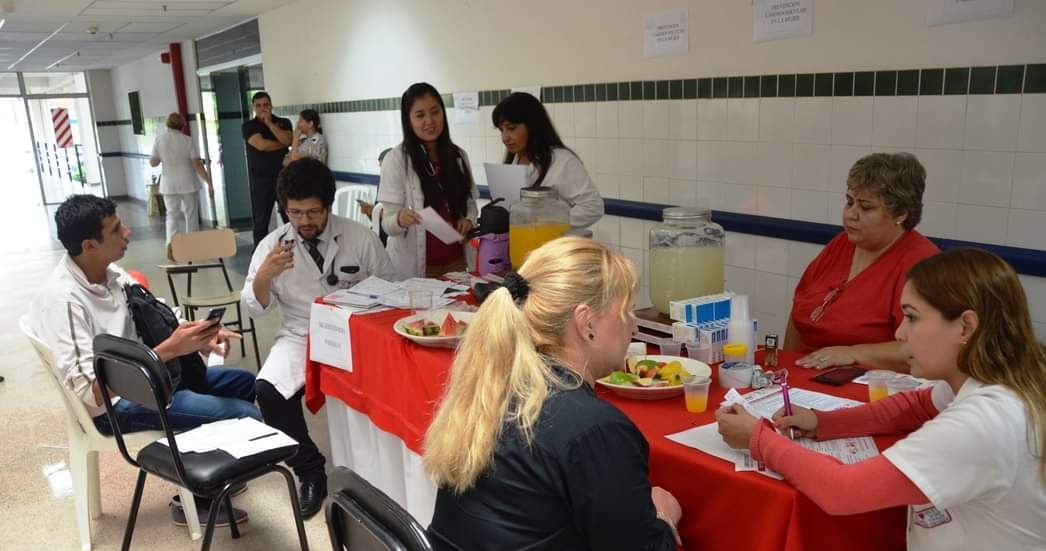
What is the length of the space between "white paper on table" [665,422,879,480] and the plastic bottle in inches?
16.8

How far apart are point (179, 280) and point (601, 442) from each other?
7.08m

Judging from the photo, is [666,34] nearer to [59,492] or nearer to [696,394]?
[696,394]

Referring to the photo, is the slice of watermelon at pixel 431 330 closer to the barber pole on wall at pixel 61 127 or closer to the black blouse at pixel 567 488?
the black blouse at pixel 567 488

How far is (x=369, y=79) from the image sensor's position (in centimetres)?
679

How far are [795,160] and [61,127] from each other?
19.1m

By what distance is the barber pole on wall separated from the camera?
17781mm

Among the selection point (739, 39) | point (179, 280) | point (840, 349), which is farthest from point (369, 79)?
point (840, 349)

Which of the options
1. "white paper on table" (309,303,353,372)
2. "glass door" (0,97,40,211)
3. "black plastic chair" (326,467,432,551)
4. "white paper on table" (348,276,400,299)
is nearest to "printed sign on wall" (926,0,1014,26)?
"white paper on table" (348,276,400,299)

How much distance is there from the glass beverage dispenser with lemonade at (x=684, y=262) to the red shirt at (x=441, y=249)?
1.48 metres

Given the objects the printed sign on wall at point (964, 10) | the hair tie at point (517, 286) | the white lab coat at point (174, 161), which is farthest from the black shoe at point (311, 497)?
the white lab coat at point (174, 161)

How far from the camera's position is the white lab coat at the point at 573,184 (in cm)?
359

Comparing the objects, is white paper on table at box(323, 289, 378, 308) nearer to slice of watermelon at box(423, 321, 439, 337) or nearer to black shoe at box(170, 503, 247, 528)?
slice of watermelon at box(423, 321, 439, 337)

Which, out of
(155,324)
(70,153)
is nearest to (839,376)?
(155,324)

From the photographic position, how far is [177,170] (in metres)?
8.97
